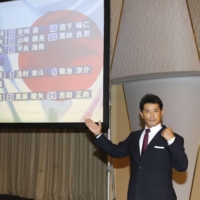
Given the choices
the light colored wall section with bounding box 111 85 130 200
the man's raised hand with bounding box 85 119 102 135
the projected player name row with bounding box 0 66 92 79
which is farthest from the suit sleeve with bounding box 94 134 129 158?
the light colored wall section with bounding box 111 85 130 200

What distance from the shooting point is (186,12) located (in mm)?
2908

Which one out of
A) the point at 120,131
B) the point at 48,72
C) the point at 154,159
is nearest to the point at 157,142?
the point at 154,159

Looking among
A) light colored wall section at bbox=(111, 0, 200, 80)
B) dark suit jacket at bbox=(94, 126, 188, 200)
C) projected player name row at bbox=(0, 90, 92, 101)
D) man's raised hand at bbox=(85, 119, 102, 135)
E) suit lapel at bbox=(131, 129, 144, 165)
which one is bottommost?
dark suit jacket at bbox=(94, 126, 188, 200)

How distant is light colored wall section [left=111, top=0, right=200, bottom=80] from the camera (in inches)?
114

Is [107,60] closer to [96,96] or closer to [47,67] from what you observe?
[96,96]

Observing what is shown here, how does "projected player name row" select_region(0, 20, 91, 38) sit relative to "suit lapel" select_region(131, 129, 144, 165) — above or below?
above

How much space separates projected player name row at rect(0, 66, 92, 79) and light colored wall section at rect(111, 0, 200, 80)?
46 centimetres

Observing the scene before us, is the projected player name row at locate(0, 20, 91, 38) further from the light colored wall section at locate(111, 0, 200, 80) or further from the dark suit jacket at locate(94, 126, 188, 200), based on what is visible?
the dark suit jacket at locate(94, 126, 188, 200)

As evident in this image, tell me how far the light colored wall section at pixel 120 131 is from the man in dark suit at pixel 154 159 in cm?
163

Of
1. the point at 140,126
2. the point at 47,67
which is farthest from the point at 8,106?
the point at 140,126

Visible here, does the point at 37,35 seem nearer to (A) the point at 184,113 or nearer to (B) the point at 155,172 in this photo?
(A) the point at 184,113

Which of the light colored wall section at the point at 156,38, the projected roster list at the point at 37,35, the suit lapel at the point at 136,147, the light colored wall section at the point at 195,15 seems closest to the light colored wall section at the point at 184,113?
the light colored wall section at the point at 156,38

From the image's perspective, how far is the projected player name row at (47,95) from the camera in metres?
2.92

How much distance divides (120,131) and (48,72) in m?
1.37
